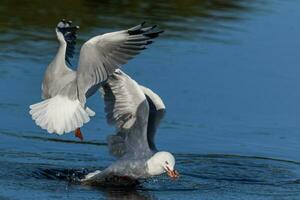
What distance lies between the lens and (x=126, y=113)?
37.7ft

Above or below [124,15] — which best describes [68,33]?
above

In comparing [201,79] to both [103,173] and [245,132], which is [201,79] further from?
[103,173]

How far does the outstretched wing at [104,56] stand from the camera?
36.7 ft

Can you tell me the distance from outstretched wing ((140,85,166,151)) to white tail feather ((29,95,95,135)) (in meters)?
0.71

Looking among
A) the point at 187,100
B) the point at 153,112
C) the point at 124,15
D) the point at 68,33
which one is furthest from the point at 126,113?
the point at 124,15

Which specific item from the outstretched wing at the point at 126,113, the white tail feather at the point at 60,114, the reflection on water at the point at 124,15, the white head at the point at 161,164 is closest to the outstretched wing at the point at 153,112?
the outstretched wing at the point at 126,113

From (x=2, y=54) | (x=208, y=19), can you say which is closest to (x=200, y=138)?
(x=2, y=54)

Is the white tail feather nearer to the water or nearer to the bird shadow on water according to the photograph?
the water

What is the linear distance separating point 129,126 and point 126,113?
0.13 m

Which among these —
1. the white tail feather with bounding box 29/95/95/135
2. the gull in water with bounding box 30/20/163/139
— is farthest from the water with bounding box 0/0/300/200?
the gull in water with bounding box 30/20/163/139

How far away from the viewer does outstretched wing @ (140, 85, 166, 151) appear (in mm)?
11508

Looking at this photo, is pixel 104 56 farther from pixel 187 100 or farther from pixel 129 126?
pixel 187 100

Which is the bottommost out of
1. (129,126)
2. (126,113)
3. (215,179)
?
(215,179)

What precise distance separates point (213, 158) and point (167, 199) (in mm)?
1391
